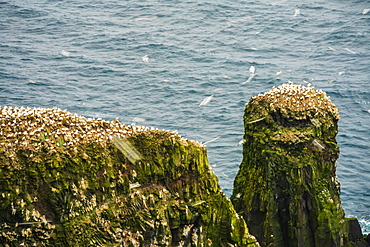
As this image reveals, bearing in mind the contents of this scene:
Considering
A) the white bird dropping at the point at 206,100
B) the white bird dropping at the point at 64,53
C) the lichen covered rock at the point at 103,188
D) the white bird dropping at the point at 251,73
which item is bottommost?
the white bird dropping at the point at 206,100

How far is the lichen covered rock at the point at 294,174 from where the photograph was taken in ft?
78.4

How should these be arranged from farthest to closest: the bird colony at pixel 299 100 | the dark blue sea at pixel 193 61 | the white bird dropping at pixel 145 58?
the white bird dropping at pixel 145 58
the dark blue sea at pixel 193 61
the bird colony at pixel 299 100

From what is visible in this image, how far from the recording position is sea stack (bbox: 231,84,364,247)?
23906 millimetres

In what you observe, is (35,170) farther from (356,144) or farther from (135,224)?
(356,144)

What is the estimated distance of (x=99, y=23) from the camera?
234ft

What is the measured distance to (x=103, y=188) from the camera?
1686 centimetres

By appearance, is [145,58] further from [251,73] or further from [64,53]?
[251,73]

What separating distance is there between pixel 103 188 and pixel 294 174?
374 inches

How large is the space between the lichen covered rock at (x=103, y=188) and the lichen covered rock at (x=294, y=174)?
19.9 ft

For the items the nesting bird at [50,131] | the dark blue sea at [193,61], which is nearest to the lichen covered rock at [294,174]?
the nesting bird at [50,131]

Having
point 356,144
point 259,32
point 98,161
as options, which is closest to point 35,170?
point 98,161

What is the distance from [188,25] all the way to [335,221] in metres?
49.4

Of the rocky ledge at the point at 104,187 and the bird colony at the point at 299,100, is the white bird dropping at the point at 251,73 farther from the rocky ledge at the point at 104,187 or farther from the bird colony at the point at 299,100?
the rocky ledge at the point at 104,187

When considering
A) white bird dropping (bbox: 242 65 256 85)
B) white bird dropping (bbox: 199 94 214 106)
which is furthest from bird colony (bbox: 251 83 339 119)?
white bird dropping (bbox: 242 65 256 85)
